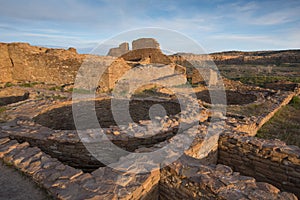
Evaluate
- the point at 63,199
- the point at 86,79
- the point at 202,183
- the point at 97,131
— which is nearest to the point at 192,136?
the point at 202,183

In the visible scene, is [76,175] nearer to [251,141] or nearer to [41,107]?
[251,141]

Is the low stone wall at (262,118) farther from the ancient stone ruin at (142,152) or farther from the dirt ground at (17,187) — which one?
the dirt ground at (17,187)

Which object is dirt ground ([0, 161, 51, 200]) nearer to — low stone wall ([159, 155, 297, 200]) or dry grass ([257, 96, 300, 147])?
low stone wall ([159, 155, 297, 200])

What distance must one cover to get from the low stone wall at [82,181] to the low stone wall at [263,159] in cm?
199

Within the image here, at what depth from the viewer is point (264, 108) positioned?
8594mm

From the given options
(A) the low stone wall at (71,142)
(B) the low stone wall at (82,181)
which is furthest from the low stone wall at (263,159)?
(B) the low stone wall at (82,181)

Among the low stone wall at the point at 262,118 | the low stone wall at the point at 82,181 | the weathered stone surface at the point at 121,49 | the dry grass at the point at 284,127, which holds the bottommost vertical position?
the dry grass at the point at 284,127

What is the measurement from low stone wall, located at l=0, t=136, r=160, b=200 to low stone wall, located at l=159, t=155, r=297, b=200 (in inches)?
8.4

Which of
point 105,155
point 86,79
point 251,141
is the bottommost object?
point 105,155

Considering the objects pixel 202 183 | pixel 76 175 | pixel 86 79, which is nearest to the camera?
pixel 202 183

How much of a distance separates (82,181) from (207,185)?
5.11 ft

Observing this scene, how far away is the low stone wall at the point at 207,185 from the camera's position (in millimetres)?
2198

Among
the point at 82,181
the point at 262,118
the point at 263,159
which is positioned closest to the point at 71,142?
the point at 82,181

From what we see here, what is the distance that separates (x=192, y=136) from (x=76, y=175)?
228 cm
